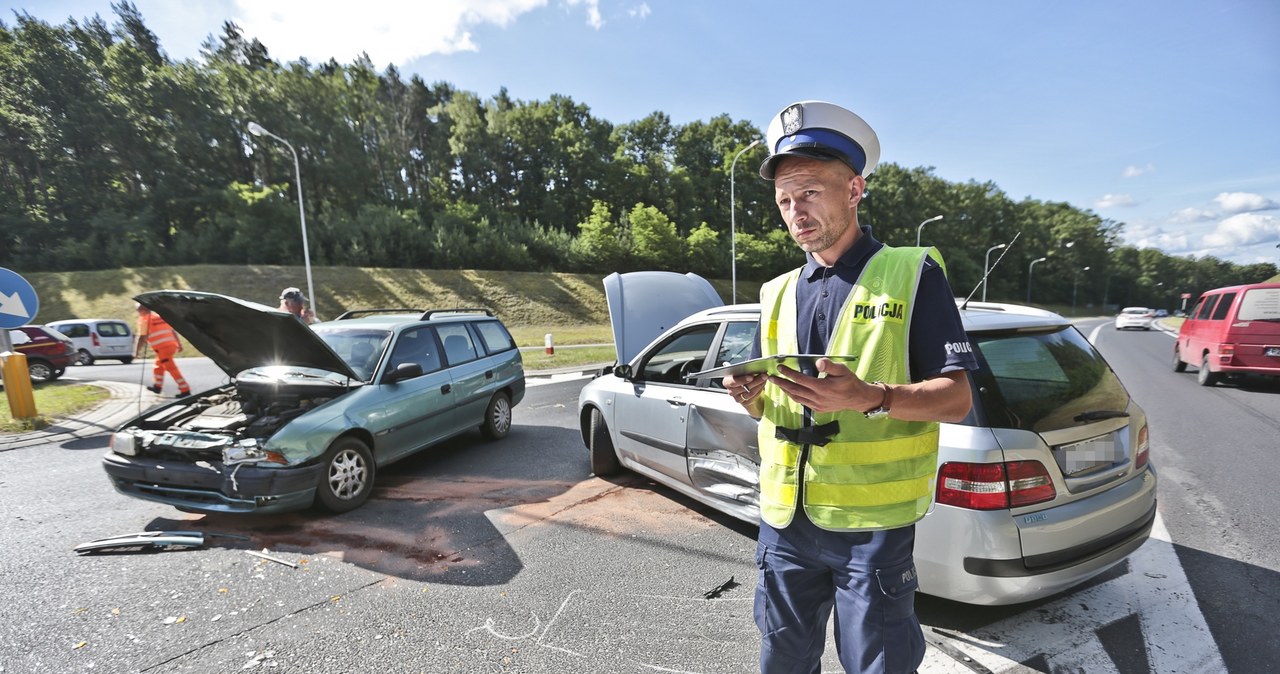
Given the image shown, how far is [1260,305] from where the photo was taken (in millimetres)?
8336

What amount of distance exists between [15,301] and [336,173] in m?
41.6

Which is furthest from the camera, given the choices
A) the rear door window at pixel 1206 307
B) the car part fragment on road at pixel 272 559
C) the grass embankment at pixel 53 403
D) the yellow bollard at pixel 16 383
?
the rear door window at pixel 1206 307

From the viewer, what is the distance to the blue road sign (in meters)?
6.32

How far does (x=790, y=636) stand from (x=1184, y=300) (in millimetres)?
19897

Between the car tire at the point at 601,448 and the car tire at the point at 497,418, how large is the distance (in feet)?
6.11

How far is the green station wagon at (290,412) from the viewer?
12.3 feet

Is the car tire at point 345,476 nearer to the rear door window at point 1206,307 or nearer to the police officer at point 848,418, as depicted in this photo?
the police officer at point 848,418

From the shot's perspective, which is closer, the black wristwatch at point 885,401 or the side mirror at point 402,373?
the black wristwatch at point 885,401

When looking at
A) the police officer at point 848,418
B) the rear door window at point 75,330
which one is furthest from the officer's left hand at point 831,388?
the rear door window at point 75,330

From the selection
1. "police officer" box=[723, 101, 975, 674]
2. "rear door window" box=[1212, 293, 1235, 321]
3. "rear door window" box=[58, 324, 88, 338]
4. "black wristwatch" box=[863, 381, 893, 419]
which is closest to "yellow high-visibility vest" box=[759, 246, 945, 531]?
"police officer" box=[723, 101, 975, 674]

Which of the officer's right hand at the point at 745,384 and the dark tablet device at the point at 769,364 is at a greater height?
the dark tablet device at the point at 769,364

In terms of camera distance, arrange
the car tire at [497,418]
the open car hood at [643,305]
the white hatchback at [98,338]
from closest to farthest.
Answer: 1. the open car hood at [643,305]
2. the car tire at [497,418]
3. the white hatchback at [98,338]

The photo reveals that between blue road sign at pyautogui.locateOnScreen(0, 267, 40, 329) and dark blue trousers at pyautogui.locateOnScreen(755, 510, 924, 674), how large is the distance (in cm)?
910

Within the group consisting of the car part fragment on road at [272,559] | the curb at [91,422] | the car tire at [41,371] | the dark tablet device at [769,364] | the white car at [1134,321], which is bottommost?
the white car at [1134,321]
